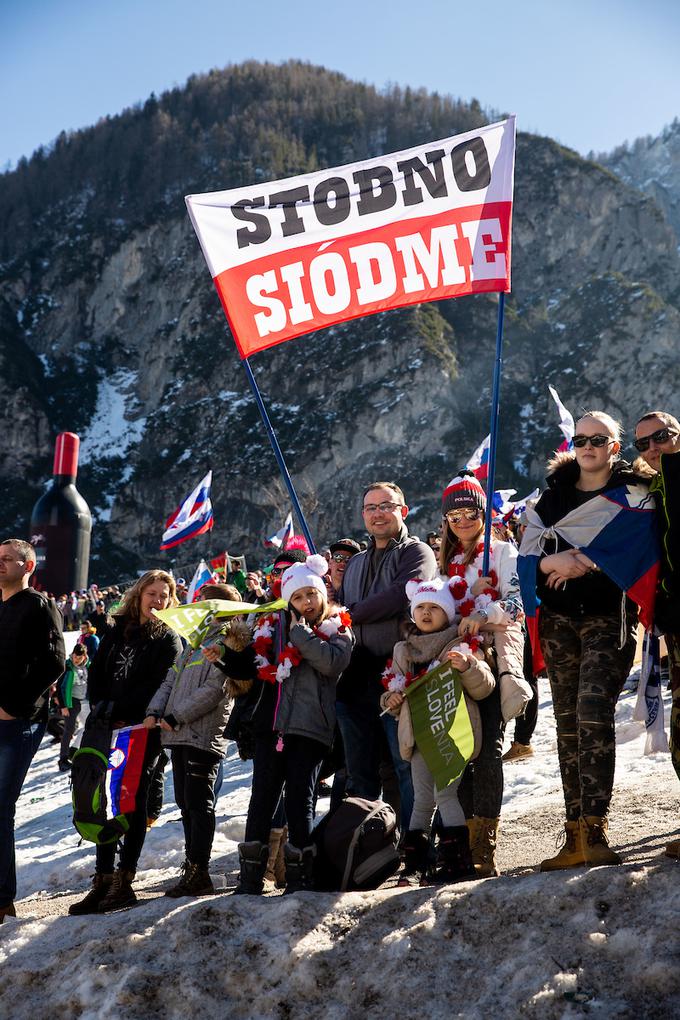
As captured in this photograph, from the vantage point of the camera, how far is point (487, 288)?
5887mm

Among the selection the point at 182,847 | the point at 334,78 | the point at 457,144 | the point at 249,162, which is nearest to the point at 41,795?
the point at 182,847

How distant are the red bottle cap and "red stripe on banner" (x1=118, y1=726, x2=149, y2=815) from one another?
148 feet

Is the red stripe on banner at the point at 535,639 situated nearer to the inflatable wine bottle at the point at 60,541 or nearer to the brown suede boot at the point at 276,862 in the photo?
the brown suede boot at the point at 276,862

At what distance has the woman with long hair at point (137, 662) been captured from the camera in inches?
198

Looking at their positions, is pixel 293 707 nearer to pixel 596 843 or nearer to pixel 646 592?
pixel 596 843

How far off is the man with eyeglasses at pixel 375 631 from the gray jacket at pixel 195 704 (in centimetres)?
66

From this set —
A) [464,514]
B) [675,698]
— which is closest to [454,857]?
[675,698]

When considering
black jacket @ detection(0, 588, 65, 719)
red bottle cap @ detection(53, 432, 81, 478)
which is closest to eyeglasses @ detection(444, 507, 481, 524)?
black jacket @ detection(0, 588, 65, 719)

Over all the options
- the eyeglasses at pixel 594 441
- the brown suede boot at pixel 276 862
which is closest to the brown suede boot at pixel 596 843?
the eyeglasses at pixel 594 441

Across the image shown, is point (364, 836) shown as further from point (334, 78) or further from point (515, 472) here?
point (334, 78)

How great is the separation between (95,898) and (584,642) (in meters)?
2.81

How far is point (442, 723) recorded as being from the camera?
13.5 ft

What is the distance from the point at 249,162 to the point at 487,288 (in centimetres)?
9861

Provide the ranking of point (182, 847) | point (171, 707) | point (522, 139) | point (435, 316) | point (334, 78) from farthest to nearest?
1. point (334, 78)
2. point (522, 139)
3. point (435, 316)
4. point (182, 847)
5. point (171, 707)
